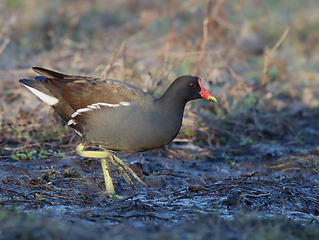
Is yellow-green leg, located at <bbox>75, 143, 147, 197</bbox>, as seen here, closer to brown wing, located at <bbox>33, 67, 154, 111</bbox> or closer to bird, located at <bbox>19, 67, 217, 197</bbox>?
bird, located at <bbox>19, 67, 217, 197</bbox>

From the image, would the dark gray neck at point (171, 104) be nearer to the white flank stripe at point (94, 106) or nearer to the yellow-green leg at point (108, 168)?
the white flank stripe at point (94, 106)

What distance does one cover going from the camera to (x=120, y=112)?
12.6 ft

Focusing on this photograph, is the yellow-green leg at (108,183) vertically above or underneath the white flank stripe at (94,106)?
underneath

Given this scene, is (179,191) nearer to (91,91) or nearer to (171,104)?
(171,104)

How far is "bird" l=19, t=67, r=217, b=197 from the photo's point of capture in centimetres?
378

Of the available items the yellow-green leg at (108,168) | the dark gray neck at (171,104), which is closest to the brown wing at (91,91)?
the dark gray neck at (171,104)

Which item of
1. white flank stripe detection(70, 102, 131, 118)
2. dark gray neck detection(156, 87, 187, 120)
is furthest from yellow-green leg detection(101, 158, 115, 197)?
dark gray neck detection(156, 87, 187, 120)

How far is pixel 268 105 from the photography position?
7.55 m

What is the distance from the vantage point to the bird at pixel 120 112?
3.78m

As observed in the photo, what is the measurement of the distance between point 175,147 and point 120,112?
203cm

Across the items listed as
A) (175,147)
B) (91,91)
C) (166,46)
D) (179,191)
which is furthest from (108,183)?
(166,46)

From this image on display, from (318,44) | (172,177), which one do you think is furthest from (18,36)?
(318,44)

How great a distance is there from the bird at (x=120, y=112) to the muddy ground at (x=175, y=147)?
0.50 meters

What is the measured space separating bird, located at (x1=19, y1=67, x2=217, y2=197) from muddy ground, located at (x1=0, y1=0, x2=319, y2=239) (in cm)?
50
